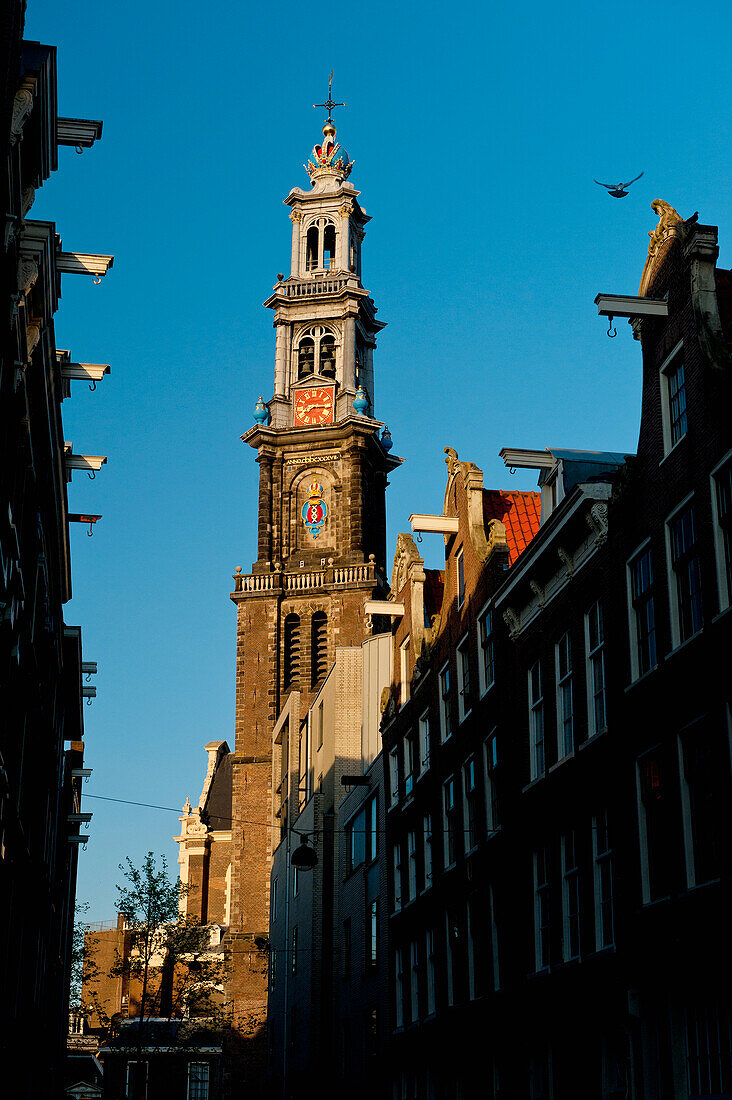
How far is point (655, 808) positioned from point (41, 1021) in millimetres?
25482

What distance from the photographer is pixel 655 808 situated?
19.8 m

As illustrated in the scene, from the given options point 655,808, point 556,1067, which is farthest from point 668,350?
point 556,1067

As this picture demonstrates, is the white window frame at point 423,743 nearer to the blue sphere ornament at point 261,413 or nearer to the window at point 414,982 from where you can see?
the window at point 414,982

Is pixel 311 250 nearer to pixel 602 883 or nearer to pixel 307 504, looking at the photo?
pixel 307 504

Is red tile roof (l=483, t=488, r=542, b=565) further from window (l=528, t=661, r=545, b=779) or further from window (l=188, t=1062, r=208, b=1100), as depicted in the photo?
window (l=188, t=1062, r=208, b=1100)

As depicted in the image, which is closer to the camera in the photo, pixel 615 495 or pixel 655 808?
pixel 655 808

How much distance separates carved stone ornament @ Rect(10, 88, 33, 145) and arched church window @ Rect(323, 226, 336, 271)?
84.9m

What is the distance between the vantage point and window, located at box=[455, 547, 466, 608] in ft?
108

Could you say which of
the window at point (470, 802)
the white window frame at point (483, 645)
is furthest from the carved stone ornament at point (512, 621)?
the window at point (470, 802)

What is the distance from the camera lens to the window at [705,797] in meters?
17.5

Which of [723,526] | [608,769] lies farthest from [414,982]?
[723,526]

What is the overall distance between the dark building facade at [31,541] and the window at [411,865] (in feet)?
31.3

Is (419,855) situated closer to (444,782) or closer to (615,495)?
(444,782)

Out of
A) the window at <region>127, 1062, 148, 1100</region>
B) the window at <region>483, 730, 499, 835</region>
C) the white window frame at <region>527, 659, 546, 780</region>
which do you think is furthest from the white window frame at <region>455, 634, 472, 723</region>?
the window at <region>127, 1062, 148, 1100</region>
